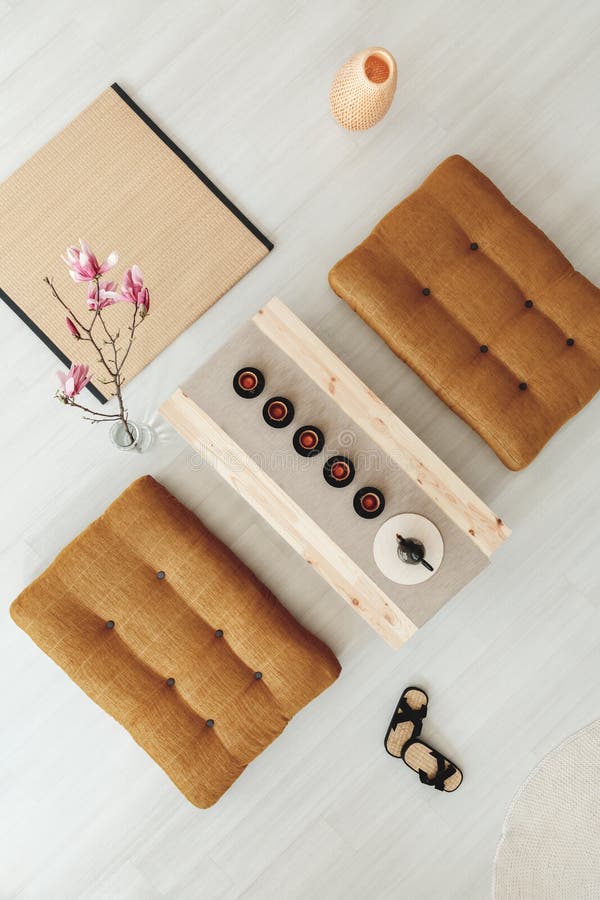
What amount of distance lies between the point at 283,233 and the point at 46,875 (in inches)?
72.0

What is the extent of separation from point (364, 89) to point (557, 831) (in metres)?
2.01

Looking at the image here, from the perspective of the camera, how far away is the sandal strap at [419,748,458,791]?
184 cm

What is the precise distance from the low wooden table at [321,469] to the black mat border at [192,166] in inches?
16.1

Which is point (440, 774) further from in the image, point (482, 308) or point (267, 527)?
point (482, 308)

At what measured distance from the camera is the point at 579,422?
1916 mm

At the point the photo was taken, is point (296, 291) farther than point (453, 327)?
Yes

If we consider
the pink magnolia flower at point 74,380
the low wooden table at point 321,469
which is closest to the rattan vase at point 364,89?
the low wooden table at point 321,469

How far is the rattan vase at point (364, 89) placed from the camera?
5.74 ft

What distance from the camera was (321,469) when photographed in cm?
159

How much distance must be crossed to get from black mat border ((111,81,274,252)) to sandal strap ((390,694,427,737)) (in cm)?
128

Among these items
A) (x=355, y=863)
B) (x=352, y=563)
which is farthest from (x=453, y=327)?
(x=355, y=863)

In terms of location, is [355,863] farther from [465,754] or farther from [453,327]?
[453,327]

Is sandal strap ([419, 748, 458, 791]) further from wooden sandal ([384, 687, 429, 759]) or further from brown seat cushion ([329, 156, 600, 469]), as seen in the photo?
brown seat cushion ([329, 156, 600, 469])

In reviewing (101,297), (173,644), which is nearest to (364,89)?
(101,297)
